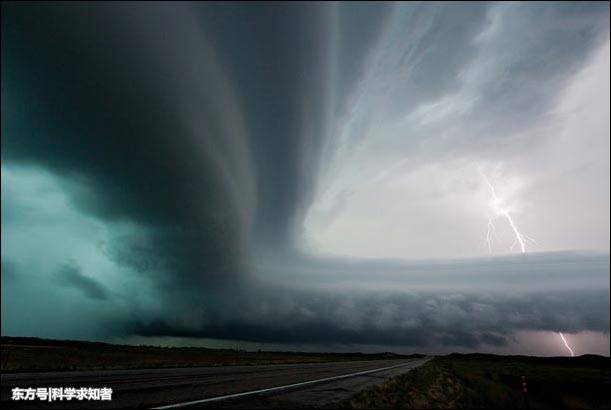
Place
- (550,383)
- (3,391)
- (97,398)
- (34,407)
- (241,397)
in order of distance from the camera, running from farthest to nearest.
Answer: (550,383) → (241,397) → (3,391) → (97,398) → (34,407)

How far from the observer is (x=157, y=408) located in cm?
1061

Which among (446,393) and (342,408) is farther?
(446,393)

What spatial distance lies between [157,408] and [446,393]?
17088mm

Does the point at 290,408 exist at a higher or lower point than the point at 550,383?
higher

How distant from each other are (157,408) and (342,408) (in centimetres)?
542

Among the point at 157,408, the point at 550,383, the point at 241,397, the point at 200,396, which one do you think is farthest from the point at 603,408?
the point at 157,408

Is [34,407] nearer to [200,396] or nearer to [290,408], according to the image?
[200,396]

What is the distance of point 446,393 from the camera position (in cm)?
2238

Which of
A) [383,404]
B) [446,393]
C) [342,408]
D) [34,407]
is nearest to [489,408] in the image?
[446,393]

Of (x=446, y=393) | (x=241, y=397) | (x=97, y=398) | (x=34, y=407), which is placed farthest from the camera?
(x=446, y=393)

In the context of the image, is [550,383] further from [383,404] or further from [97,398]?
[97,398]

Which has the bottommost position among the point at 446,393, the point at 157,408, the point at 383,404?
the point at 446,393

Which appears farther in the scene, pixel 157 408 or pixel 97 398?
pixel 97 398

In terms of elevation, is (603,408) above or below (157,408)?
below
